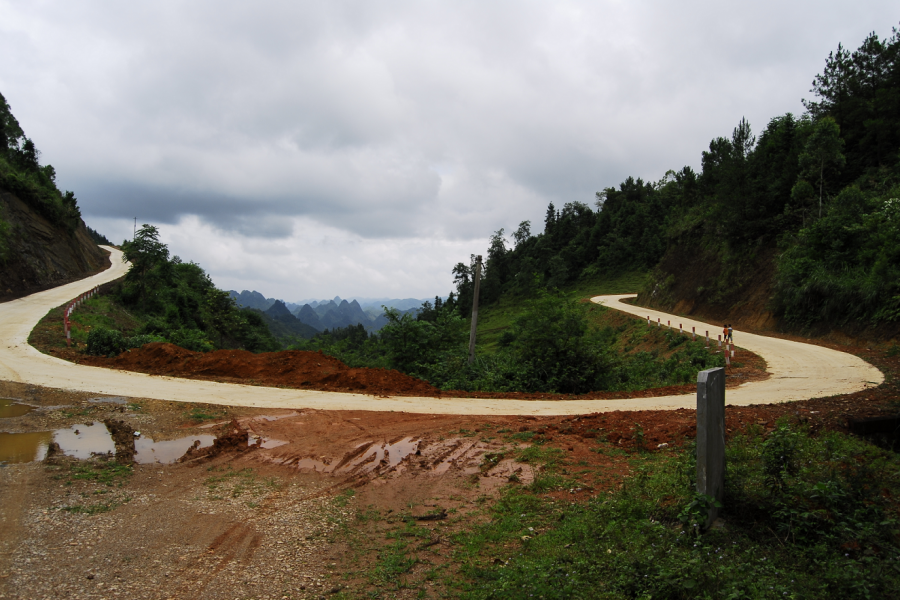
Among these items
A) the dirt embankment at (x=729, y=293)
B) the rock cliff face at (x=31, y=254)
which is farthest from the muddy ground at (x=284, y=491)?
the rock cliff face at (x=31, y=254)

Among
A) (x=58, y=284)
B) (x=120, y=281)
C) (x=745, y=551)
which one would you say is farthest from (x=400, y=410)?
(x=58, y=284)

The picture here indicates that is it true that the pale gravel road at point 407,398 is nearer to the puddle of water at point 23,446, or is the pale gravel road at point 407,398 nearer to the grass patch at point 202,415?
the grass patch at point 202,415

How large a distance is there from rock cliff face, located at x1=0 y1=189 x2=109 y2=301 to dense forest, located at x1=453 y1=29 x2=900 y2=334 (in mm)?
34033

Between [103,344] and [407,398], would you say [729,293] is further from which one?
[103,344]

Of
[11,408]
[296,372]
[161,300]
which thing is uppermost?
[161,300]

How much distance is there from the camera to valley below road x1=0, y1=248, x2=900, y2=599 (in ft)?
15.1

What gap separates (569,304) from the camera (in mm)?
18250

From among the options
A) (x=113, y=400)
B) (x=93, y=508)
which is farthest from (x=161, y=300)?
(x=93, y=508)

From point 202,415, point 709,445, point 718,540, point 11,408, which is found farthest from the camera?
point 11,408

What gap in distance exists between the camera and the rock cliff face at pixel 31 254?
32.8m

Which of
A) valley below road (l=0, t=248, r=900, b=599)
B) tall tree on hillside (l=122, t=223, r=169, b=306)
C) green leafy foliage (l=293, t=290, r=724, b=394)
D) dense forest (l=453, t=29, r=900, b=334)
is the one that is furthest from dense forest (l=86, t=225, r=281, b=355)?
dense forest (l=453, t=29, r=900, b=334)

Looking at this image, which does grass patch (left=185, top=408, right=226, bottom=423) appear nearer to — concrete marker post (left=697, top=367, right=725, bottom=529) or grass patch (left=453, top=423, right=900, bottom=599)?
grass patch (left=453, top=423, right=900, bottom=599)

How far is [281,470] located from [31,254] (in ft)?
132

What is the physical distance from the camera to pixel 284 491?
21.8 feet
